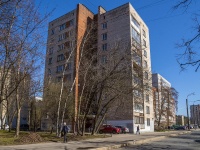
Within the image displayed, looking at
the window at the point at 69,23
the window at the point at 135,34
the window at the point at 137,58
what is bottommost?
the window at the point at 137,58

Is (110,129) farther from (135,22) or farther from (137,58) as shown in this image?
(135,22)

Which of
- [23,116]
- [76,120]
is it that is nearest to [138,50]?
[76,120]

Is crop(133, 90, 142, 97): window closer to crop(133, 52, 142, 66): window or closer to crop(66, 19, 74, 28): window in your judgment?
crop(133, 52, 142, 66): window

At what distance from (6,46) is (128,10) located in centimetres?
4413

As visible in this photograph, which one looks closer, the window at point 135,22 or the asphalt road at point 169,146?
the asphalt road at point 169,146

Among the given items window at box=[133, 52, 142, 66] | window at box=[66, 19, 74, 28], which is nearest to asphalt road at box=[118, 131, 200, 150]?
window at box=[133, 52, 142, 66]

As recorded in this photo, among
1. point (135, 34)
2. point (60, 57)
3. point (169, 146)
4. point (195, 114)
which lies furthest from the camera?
point (195, 114)

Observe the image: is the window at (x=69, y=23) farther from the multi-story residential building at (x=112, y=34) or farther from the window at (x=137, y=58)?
the window at (x=137, y=58)

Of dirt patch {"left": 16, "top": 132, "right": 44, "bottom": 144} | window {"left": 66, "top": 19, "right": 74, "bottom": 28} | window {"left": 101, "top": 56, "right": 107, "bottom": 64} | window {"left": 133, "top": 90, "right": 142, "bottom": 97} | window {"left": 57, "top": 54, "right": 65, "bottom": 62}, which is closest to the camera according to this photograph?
dirt patch {"left": 16, "top": 132, "right": 44, "bottom": 144}

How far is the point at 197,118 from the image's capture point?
14862cm

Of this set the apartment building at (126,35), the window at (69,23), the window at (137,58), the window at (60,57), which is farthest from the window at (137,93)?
the window at (69,23)

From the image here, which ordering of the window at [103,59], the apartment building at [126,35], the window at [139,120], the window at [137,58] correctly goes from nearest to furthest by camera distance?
the window at [137,58] → the window at [103,59] → the apartment building at [126,35] → the window at [139,120]

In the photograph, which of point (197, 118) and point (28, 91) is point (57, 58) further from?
point (197, 118)

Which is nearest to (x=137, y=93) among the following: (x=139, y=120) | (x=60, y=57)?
(x=139, y=120)
